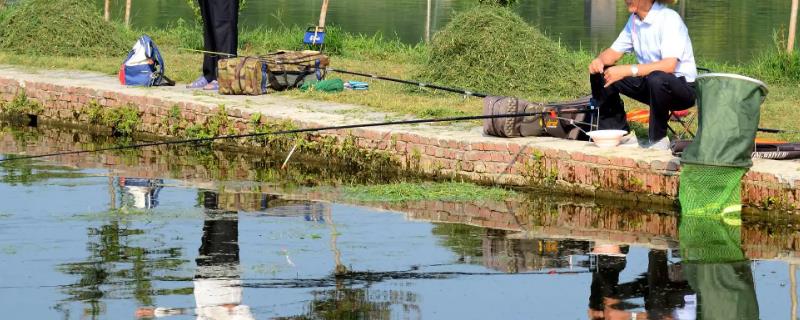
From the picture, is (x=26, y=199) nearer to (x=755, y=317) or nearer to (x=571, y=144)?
(x=571, y=144)

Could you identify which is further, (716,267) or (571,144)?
(571,144)

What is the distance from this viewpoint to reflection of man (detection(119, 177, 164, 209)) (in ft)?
32.2

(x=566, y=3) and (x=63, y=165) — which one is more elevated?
(x=566, y=3)

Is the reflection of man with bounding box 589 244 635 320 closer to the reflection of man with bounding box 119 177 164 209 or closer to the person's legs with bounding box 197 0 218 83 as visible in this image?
the reflection of man with bounding box 119 177 164 209

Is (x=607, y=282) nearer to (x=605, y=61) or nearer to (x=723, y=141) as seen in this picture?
(x=723, y=141)

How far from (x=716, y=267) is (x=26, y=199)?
4.65 metres

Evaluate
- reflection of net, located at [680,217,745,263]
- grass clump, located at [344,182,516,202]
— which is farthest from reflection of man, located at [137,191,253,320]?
reflection of net, located at [680,217,745,263]

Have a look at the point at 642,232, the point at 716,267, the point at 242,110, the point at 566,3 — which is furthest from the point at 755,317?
the point at 566,3

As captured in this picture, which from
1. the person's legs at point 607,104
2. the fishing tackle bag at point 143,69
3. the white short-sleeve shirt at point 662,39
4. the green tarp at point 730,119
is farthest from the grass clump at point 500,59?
the green tarp at point 730,119

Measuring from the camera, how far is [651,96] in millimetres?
9391

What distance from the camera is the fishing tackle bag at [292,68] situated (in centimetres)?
1370

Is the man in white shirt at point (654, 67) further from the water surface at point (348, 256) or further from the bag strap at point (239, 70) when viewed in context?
the bag strap at point (239, 70)

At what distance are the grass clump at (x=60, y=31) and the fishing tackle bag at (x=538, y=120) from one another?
8.35m

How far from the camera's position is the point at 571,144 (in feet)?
33.4
